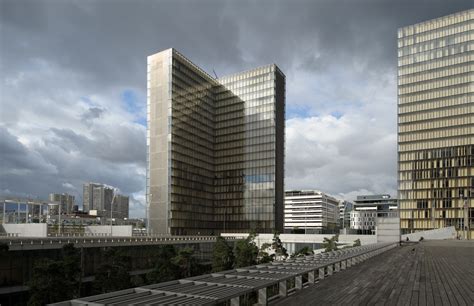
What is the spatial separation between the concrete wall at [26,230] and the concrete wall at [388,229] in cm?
4966

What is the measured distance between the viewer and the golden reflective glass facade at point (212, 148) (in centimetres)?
11625

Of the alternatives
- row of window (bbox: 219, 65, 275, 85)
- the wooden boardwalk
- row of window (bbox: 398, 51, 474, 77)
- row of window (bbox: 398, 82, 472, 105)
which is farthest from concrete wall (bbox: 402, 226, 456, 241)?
row of window (bbox: 219, 65, 275, 85)

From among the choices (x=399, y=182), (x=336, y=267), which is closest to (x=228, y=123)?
(x=399, y=182)

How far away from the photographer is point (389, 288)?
1511 cm

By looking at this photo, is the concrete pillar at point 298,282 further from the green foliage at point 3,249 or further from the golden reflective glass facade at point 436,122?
the golden reflective glass facade at point 436,122

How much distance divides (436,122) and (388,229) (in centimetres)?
8255

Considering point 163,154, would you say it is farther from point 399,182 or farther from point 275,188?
point 399,182

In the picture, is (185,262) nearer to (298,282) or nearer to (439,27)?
(298,282)

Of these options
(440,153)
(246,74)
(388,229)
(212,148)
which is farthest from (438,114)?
(388,229)

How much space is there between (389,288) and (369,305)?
11.7 ft

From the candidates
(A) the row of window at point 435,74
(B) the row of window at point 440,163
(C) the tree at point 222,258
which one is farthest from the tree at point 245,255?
(A) the row of window at point 435,74

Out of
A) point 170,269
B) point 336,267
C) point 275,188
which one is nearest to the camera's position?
point 336,267

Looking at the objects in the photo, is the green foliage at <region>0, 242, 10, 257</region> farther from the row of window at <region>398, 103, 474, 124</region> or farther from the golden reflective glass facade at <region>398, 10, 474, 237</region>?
the row of window at <region>398, 103, 474, 124</region>

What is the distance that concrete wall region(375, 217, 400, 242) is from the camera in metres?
62.2
